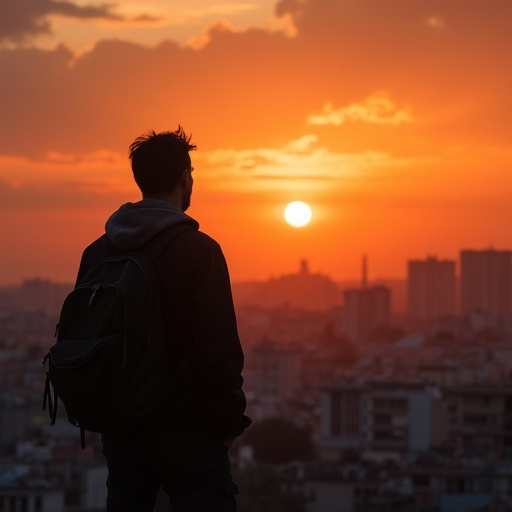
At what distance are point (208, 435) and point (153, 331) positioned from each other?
0.24 m

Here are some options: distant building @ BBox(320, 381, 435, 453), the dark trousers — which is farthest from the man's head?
distant building @ BBox(320, 381, 435, 453)

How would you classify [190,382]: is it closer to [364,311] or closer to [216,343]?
[216,343]

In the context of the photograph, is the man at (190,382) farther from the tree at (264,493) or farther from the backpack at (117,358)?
the tree at (264,493)

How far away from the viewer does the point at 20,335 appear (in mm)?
126312

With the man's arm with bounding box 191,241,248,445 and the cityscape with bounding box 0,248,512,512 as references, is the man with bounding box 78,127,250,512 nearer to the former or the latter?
the man's arm with bounding box 191,241,248,445

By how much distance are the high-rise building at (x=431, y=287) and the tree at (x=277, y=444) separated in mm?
132800

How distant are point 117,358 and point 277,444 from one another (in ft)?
181

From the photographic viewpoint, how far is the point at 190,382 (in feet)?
13.5

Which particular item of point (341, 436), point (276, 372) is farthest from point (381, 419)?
point (276, 372)

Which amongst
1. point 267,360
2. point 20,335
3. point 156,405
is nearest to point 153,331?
point 156,405

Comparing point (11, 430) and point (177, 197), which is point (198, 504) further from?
point (11, 430)

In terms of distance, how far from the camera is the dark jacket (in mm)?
4070

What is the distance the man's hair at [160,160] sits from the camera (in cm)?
427

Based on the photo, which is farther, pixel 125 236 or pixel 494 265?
pixel 494 265
